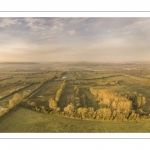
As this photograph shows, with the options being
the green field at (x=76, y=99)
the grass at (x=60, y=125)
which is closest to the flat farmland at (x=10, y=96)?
the green field at (x=76, y=99)

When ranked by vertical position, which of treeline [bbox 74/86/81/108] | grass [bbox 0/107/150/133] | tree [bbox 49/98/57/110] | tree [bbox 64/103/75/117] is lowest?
grass [bbox 0/107/150/133]

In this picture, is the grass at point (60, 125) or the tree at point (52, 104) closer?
the grass at point (60, 125)

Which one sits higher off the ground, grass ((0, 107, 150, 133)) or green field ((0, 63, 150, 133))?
green field ((0, 63, 150, 133))

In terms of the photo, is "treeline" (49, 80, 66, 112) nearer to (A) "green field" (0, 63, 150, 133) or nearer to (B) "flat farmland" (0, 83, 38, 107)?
(A) "green field" (0, 63, 150, 133)

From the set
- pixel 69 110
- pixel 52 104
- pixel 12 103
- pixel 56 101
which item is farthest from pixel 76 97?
pixel 12 103

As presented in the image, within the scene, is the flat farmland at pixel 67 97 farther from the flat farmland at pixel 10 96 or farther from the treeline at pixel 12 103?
the treeline at pixel 12 103

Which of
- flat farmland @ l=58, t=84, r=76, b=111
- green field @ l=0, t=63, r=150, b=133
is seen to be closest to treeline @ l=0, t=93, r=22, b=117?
green field @ l=0, t=63, r=150, b=133
